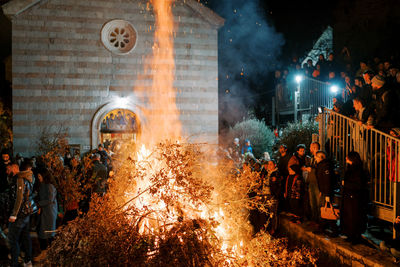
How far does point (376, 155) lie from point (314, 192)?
1.46m

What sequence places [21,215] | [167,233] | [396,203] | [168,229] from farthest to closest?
1. [21,215]
2. [396,203]
3. [168,229]
4. [167,233]

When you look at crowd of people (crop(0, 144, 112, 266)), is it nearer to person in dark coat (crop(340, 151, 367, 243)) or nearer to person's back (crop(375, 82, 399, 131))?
person in dark coat (crop(340, 151, 367, 243))

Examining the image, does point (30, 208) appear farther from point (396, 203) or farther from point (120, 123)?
point (120, 123)

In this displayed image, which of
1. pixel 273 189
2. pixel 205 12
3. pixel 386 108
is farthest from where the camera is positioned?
pixel 205 12

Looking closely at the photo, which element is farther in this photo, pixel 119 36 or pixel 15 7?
pixel 119 36

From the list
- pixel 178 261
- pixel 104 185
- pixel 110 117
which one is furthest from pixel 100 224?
pixel 110 117

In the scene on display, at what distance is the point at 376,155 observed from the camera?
624 centimetres

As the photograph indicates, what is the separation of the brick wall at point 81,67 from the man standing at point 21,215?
24.9 feet

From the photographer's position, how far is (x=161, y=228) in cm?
418

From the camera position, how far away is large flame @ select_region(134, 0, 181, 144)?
14.2 metres

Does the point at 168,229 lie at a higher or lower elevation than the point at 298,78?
lower

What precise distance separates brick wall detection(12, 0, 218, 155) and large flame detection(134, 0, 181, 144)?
27cm

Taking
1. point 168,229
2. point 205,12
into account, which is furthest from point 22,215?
point 205,12

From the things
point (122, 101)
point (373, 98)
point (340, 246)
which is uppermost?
point (122, 101)
